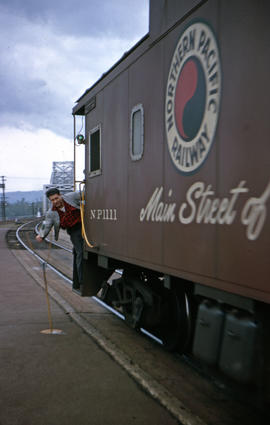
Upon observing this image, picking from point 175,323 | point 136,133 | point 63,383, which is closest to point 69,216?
point 136,133

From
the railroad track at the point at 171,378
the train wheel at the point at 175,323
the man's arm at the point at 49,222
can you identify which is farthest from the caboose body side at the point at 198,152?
the man's arm at the point at 49,222

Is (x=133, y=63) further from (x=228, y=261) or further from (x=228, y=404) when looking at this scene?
(x=228, y=404)

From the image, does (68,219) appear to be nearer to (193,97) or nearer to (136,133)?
(136,133)

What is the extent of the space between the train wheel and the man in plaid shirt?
2.17 m

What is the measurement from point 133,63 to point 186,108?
1.78 m

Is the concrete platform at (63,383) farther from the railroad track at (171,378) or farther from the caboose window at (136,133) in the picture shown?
the caboose window at (136,133)

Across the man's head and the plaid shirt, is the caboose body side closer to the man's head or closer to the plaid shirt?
the man's head

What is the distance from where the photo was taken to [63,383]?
14.4ft

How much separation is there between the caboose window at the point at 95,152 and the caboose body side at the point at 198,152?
0.76 metres

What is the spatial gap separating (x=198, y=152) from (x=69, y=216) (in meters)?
3.93

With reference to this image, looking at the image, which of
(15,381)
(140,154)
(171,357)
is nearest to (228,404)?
(171,357)

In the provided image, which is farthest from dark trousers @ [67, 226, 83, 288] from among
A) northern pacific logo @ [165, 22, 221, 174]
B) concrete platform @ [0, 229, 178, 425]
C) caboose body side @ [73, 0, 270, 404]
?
northern pacific logo @ [165, 22, 221, 174]

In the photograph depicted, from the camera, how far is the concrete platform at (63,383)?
12.1 ft

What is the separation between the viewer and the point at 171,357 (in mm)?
5336
